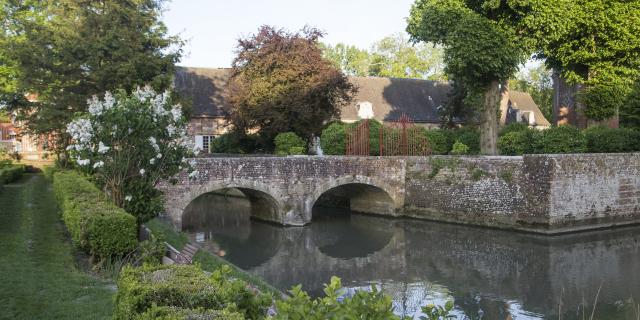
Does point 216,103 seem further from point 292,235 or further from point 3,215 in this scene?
point 3,215

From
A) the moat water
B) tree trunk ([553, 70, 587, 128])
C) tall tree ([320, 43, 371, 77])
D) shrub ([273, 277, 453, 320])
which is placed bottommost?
the moat water

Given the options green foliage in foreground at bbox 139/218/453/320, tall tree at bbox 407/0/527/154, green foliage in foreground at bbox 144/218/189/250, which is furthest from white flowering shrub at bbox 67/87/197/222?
tall tree at bbox 407/0/527/154

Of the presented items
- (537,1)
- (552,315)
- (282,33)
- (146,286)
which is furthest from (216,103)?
(146,286)

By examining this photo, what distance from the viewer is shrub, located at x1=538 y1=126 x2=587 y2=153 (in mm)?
18766

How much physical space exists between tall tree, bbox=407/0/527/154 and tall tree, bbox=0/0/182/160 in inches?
407

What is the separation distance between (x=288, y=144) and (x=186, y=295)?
719 inches

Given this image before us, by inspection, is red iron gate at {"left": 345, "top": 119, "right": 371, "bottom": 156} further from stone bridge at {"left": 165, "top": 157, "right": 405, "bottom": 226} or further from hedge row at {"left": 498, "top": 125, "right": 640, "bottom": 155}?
hedge row at {"left": 498, "top": 125, "right": 640, "bottom": 155}

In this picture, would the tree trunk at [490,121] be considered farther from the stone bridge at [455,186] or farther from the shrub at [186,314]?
the shrub at [186,314]

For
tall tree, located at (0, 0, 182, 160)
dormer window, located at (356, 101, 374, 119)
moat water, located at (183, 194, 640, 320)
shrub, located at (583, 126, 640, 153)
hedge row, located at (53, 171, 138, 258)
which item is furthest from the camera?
dormer window, located at (356, 101, 374, 119)

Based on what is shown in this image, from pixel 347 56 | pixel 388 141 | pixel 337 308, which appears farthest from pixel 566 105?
pixel 347 56

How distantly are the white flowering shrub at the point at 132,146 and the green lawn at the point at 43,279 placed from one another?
1.44 metres

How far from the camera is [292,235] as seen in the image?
18.0 meters

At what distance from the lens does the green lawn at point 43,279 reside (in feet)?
20.9

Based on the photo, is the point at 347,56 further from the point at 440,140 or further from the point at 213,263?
the point at 213,263
